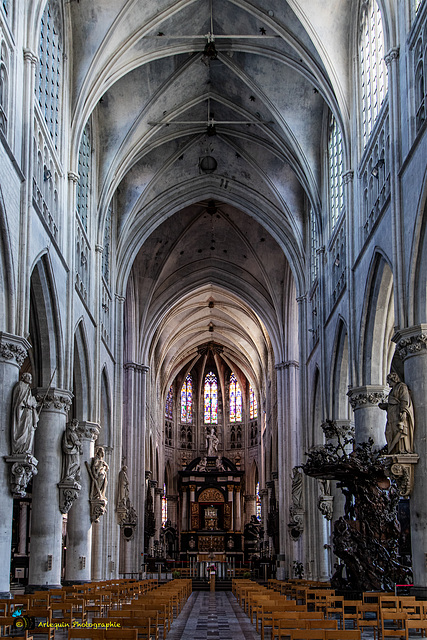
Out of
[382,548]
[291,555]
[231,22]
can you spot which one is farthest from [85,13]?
[291,555]

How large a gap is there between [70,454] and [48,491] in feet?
4.07

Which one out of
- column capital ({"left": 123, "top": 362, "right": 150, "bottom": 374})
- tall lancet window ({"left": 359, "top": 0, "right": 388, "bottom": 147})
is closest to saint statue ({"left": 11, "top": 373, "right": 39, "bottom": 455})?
tall lancet window ({"left": 359, "top": 0, "right": 388, "bottom": 147})

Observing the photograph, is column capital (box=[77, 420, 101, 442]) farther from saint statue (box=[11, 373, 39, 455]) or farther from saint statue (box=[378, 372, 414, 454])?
saint statue (box=[378, 372, 414, 454])

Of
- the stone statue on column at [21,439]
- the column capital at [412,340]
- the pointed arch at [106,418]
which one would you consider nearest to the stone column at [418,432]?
the column capital at [412,340]

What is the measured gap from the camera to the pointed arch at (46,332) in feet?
75.8

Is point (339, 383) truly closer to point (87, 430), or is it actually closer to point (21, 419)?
point (87, 430)

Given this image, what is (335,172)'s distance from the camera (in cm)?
3127

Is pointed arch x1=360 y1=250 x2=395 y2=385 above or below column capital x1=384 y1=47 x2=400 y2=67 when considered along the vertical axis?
below

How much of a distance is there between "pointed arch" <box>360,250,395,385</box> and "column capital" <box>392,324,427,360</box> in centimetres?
491

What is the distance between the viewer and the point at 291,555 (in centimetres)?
4241

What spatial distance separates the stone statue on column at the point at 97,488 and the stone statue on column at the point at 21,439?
11.6 metres

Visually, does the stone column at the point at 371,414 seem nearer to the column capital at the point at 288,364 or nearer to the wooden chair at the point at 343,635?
the wooden chair at the point at 343,635

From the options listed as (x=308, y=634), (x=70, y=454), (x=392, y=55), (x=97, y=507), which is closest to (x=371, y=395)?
(x=70, y=454)

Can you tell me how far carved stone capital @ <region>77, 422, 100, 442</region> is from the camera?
29.2 meters
